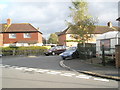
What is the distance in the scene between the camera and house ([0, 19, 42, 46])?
47906 mm

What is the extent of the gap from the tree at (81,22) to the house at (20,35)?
954 inches

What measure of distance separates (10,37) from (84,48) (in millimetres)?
34040

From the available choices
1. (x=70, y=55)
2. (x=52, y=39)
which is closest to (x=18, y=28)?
(x=70, y=55)

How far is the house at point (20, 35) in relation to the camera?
47.9m

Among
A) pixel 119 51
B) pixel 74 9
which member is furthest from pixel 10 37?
pixel 119 51

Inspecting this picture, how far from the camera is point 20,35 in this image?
159ft

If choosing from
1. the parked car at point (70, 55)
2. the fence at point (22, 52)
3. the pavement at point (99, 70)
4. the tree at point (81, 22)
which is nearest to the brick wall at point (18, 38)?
the fence at point (22, 52)

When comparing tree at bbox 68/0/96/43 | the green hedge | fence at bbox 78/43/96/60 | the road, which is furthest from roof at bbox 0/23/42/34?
the road

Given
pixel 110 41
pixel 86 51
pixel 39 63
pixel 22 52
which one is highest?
pixel 110 41

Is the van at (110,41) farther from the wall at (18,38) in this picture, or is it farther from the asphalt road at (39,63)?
the wall at (18,38)

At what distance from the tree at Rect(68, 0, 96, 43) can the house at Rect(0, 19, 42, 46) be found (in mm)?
24238

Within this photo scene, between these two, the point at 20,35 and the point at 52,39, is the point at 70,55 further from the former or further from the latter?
the point at 52,39

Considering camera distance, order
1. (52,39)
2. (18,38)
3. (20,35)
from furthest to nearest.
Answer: (52,39) < (18,38) < (20,35)

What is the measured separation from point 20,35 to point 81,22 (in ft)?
90.8
